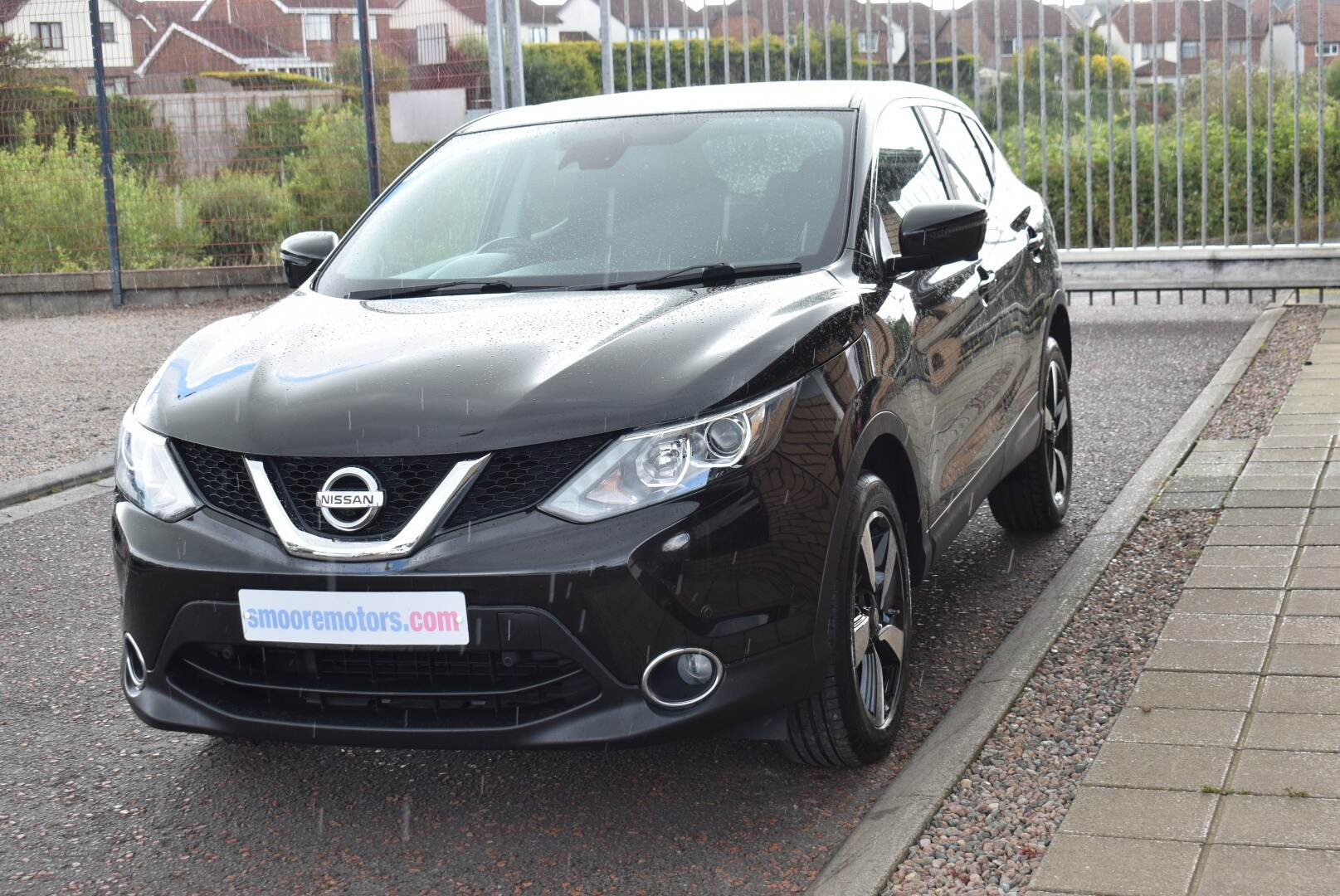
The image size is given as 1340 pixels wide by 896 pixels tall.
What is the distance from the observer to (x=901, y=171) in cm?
485

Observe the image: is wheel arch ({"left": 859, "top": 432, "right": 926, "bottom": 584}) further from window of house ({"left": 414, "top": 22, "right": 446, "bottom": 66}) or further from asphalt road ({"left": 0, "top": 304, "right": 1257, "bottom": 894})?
window of house ({"left": 414, "top": 22, "right": 446, "bottom": 66})

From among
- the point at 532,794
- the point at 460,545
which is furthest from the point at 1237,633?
the point at 460,545

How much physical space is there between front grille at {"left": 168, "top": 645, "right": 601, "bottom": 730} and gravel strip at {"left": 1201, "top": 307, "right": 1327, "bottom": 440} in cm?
510

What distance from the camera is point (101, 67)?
49.8 ft

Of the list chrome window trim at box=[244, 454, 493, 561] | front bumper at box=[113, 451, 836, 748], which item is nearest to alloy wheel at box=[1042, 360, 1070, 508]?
front bumper at box=[113, 451, 836, 748]

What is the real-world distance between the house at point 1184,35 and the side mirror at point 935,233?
9.64 metres

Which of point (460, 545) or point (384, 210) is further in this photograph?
point (384, 210)

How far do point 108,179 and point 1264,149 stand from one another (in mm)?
10370

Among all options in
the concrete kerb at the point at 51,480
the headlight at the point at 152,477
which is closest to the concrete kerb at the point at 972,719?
the headlight at the point at 152,477

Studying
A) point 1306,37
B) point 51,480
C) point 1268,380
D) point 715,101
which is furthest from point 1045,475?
point 1306,37

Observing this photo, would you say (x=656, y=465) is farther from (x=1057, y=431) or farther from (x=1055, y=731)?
(x=1057, y=431)

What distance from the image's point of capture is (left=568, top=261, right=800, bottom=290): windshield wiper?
415 cm

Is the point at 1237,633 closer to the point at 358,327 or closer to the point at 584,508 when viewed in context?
the point at 584,508

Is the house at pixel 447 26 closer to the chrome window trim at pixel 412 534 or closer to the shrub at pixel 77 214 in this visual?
the shrub at pixel 77 214
